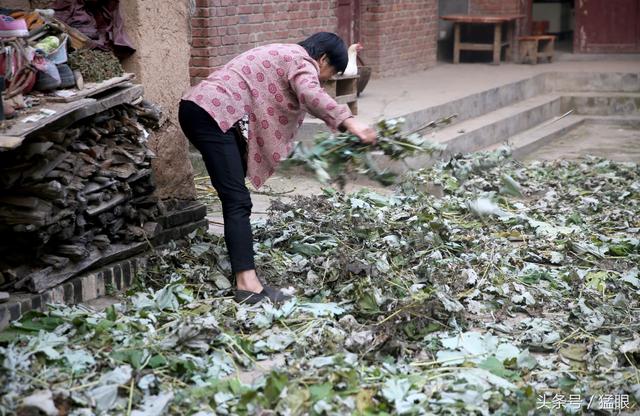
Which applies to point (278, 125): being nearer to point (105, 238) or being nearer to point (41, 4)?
point (105, 238)

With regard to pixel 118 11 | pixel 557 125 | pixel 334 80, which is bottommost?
pixel 557 125

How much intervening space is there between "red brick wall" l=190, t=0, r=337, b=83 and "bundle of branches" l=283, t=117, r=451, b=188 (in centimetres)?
409

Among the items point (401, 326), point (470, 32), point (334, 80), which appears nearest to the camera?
point (401, 326)

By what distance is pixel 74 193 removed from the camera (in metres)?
4.72

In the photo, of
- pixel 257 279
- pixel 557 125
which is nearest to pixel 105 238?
pixel 257 279

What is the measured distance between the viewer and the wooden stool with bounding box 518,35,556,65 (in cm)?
1505

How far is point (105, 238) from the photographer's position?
5.09m

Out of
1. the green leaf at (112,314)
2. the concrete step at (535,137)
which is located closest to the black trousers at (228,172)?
the green leaf at (112,314)

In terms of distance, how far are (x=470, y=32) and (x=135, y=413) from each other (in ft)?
43.1

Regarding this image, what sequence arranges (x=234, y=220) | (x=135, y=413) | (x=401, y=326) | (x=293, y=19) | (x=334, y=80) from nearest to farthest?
(x=135, y=413) < (x=401, y=326) < (x=234, y=220) < (x=334, y=80) < (x=293, y=19)

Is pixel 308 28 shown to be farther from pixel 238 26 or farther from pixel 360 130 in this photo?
pixel 360 130

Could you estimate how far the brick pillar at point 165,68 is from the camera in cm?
577

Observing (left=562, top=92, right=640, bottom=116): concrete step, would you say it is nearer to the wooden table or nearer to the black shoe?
the wooden table

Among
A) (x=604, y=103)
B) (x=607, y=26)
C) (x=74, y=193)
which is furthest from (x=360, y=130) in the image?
(x=607, y=26)
